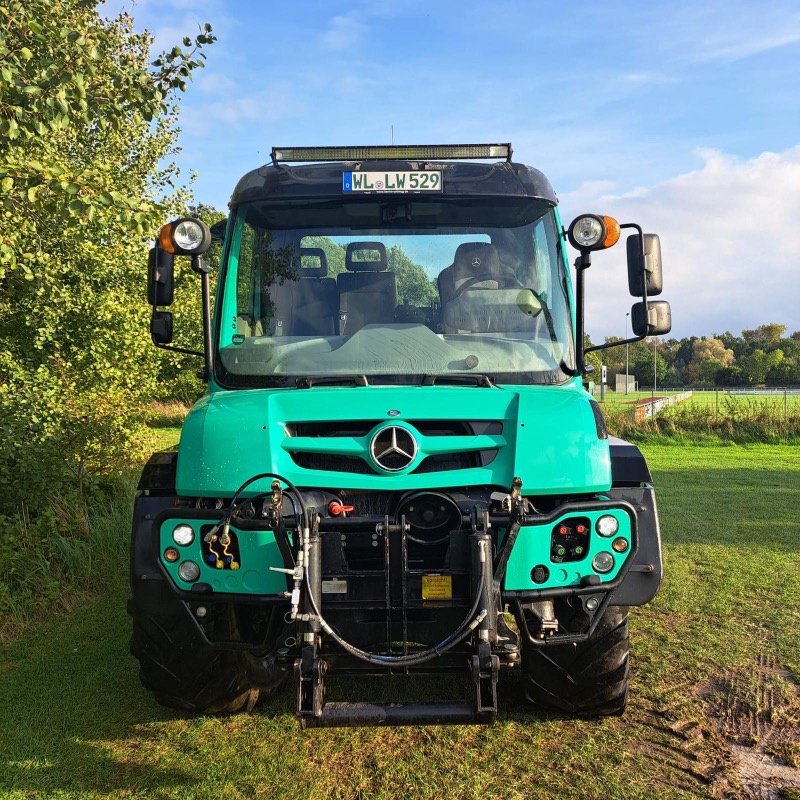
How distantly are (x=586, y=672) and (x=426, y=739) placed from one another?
2.80 ft

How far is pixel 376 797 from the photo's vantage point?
3.44 metres

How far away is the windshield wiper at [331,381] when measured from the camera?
13.0 ft

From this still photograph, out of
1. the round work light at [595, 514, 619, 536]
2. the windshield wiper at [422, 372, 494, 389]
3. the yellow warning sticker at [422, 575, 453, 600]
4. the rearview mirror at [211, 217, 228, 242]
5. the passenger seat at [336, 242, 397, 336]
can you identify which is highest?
the rearview mirror at [211, 217, 228, 242]

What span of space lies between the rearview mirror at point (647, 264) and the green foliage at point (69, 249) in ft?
10.8

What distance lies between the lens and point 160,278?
14.8 feet

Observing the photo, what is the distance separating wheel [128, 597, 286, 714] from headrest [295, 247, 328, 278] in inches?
75.2

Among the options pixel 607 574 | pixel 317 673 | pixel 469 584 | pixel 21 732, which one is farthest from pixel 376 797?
pixel 21 732

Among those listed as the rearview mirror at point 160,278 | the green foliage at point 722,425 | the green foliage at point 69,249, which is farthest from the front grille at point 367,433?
the green foliage at point 722,425

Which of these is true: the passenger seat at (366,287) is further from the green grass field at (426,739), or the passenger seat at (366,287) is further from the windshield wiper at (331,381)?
the green grass field at (426,739)

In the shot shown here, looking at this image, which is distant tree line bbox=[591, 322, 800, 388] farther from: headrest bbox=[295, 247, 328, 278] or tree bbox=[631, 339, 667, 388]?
headrest bbox=[295, 247, 328, 278]

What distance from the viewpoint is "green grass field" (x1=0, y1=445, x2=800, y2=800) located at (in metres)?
3.53

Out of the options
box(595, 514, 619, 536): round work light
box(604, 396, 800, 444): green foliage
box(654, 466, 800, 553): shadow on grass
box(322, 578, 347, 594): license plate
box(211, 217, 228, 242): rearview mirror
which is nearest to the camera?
box(322, 578, 347, 594): license plate

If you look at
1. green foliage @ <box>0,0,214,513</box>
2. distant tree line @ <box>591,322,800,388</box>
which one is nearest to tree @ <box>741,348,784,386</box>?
distant tree line @ <box>591,322,800,388</box>

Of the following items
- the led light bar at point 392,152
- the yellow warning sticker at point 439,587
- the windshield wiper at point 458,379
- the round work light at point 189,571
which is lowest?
the yellow warning sticker at point 439,587
